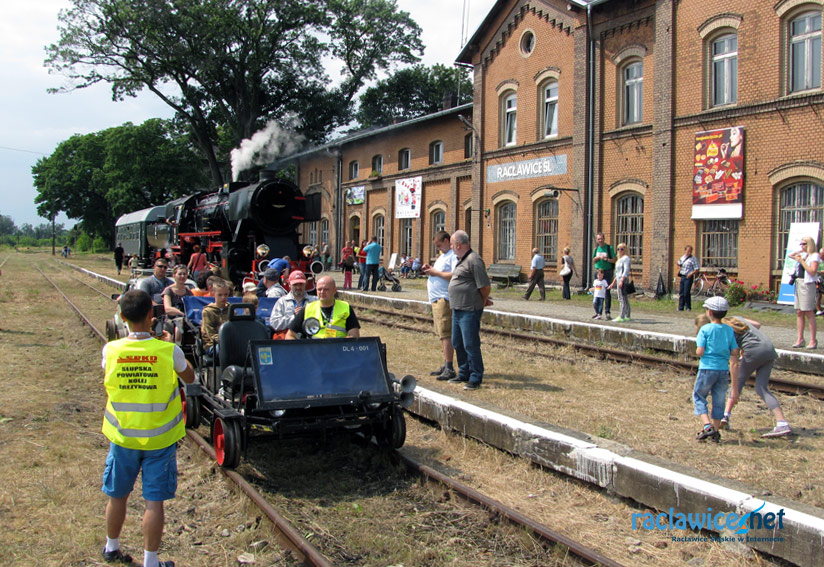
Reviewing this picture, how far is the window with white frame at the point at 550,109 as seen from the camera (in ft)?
75.5

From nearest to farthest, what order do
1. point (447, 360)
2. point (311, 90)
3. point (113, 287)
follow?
point (447, 360), point (113, 287), point (311, 90)

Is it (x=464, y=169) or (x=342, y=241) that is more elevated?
(x=464, y=169)

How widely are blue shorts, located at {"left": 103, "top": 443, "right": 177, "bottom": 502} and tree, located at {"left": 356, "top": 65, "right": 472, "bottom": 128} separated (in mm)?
52204

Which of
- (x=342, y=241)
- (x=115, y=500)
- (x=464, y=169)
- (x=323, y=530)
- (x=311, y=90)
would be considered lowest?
(x=323, y=530)

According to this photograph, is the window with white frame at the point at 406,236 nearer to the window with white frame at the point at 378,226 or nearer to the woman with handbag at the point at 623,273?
the window with white frame at the point at 378,226

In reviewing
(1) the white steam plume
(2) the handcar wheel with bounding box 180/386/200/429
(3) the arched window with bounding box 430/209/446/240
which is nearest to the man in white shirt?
(2) the handcar wheel with bounding box 180/386/200/429

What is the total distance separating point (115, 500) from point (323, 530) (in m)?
1.31

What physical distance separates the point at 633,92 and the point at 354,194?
18114 millimetres

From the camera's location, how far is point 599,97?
21156 mm

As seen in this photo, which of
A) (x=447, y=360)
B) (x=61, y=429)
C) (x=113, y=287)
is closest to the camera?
(x=61, y=429)

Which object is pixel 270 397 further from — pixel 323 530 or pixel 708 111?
pixel 708 111

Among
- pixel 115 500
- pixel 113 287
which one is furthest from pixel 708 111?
pixel 113 287

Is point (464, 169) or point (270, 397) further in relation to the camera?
point (464, 169)

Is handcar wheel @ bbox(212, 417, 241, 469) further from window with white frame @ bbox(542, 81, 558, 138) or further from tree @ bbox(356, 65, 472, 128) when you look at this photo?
tree @ bbox(356, 65, 472, 128)
